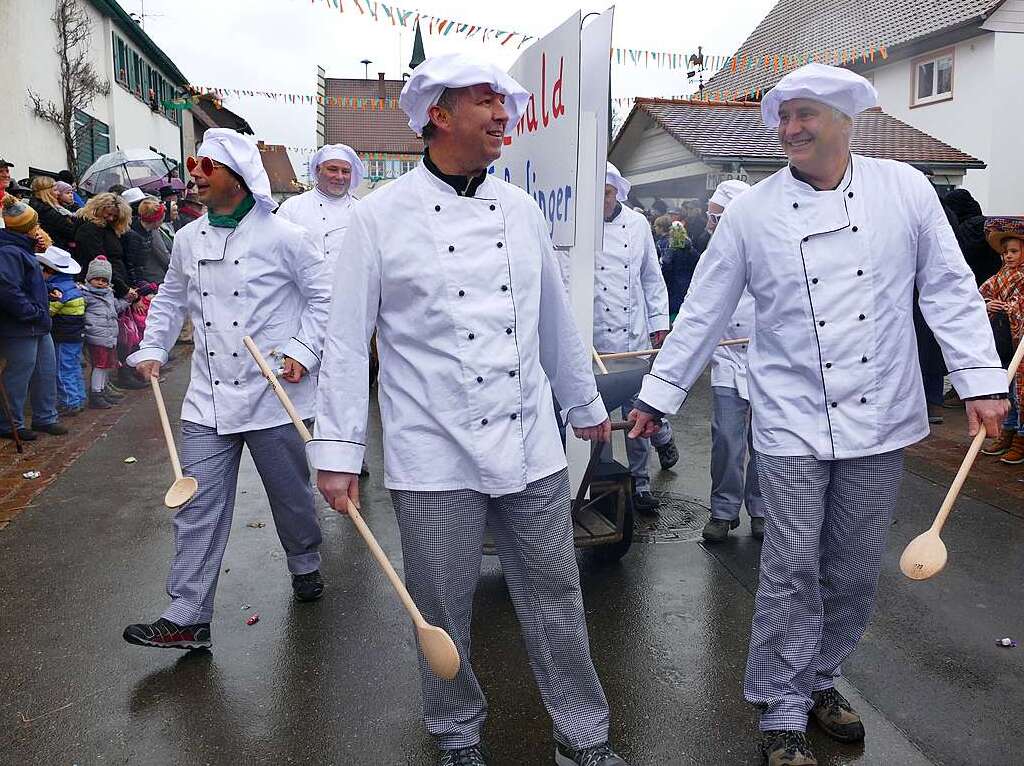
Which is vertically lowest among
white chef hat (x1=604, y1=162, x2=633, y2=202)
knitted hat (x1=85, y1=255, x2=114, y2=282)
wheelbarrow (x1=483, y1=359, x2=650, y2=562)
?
wheelbarrow (x1=483, y1=359, x2=650, y2=562)

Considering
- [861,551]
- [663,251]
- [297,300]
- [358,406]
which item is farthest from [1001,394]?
[663,251]

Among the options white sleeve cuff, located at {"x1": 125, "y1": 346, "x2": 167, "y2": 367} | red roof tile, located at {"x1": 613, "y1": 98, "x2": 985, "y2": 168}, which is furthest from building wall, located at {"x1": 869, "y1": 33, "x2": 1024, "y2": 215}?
white sleeve cuff, located at {"x1": 125, "y1": 346, "x2": 167, "y2": 367}

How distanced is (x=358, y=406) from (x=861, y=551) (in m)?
1.65

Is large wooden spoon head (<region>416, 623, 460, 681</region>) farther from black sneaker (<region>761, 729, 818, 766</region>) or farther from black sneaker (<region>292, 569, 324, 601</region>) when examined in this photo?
black sneaker (<region>292, 569, 324, 601</region>)

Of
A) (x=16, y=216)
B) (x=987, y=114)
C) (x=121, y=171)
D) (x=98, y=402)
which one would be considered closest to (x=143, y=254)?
(x=98, y=402)

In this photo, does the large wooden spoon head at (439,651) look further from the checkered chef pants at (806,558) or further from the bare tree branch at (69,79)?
the bare tree branch at (69,79)

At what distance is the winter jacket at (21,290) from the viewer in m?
7.43

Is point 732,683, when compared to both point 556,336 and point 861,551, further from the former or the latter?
point 556,336

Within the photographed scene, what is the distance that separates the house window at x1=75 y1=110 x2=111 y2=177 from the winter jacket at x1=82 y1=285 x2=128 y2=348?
34.6 feet

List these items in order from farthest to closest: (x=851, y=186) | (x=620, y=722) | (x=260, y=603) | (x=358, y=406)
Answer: (x=260, y=603) → (x=620, y=722) → (x=851, y=186) → (x=358, y=406)

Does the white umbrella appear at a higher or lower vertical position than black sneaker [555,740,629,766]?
higher

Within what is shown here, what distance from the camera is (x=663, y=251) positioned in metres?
12.6

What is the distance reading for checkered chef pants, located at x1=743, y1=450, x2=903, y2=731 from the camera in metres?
Answer: 3.05

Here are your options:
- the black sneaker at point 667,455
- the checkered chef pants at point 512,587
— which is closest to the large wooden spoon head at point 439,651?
the checkered chef pants at point 512,587
